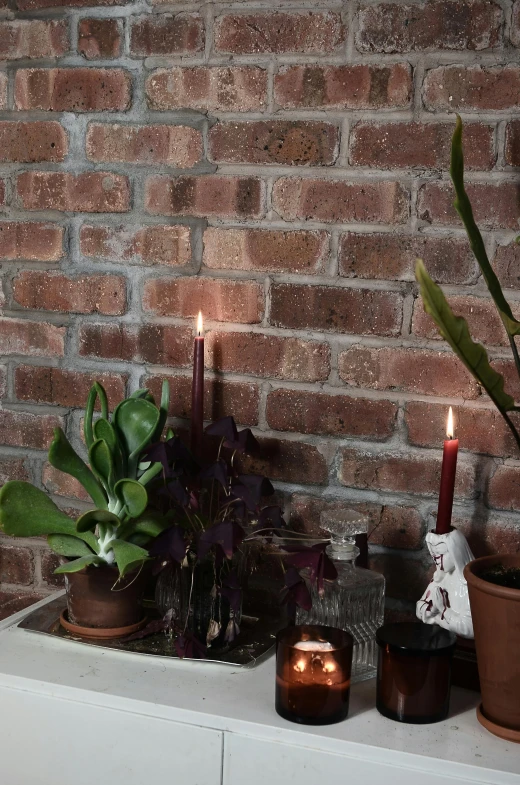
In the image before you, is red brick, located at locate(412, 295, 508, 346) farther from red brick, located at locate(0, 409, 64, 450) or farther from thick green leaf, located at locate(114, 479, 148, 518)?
red brick, located at locate(0, 409, 64, 450)

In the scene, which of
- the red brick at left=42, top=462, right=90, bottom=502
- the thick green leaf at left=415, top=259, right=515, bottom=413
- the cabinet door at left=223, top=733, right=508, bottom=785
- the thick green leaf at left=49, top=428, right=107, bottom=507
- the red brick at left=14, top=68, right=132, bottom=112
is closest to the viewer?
the thick green leaf at left=415, top=259, right=515, bottom=413

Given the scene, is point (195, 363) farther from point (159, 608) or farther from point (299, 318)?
point (159, 608)

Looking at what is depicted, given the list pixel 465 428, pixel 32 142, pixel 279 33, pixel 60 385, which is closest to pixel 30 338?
pixel 60 385

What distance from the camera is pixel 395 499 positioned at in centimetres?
137

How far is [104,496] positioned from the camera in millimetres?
1289

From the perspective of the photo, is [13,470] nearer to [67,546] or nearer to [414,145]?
[67,546]

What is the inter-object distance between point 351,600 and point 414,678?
161mm

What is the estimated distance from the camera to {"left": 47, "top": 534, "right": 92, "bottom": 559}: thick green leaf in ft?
4.19

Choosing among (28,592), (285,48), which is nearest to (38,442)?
(28,592)

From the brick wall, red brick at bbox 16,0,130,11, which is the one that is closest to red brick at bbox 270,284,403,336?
the brick wall

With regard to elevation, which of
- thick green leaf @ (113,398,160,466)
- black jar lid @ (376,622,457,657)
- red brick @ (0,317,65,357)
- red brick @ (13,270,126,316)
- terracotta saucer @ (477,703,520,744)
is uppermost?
red brick @ (13,270,126,316)

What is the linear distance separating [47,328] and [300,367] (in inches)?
18.7

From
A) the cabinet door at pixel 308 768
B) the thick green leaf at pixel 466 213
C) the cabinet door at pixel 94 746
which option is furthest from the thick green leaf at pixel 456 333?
the cabinet door at pixel 94 746

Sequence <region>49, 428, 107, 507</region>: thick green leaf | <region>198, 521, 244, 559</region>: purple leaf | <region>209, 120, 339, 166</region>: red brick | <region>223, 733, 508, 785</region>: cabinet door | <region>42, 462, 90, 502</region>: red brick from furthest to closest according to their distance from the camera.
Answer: <region>42, 462, 90, 502</region>: red brick
<region>209, 120, 339, 166</region>: red brick
<region>49, 428, 107, 507</region>: thick green leaf
<region>198, 521, 244, 559</region>: purple leaf
<region>223, 733, 508, 785</region>: cabinet door
